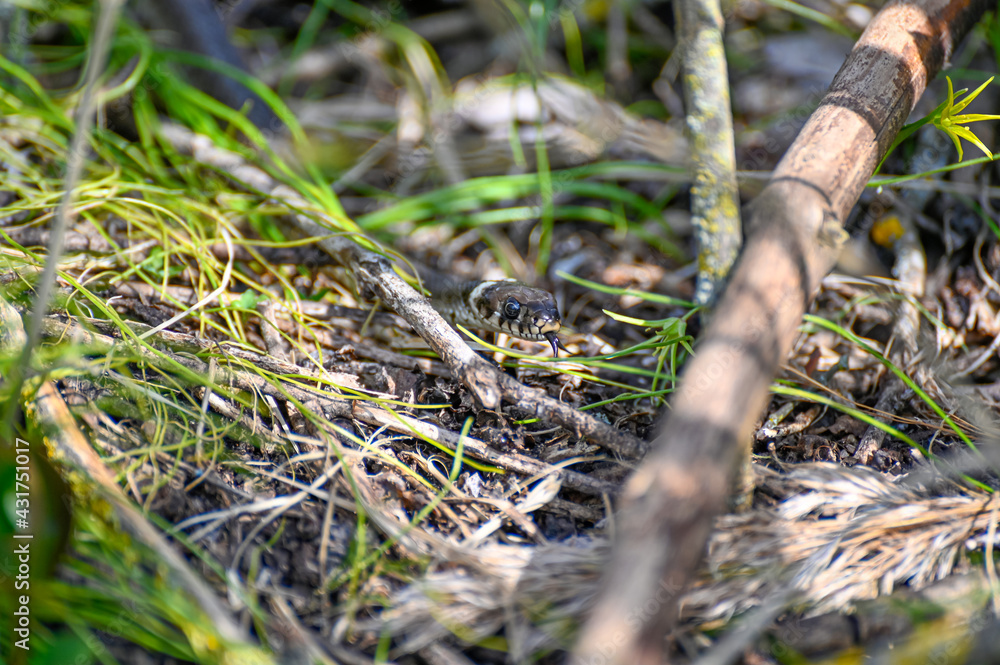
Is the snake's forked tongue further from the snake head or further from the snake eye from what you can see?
the snake eye

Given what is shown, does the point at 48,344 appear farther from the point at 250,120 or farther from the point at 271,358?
the point at 250,120

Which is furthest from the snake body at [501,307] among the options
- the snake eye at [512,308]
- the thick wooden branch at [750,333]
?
the thick wooden branch at [750,333]

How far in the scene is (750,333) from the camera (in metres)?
1.52

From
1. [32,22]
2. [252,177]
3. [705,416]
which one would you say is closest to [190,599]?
[705,416]

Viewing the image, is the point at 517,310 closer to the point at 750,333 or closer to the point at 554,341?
the point at 554,341

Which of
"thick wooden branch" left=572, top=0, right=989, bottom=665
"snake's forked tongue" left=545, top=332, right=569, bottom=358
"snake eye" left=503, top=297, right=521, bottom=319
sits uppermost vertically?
"thick wooden branch" left=572, top=0, right=989, bottom=665

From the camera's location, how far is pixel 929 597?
5.43 feet

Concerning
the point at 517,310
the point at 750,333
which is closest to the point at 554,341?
the point at 517,310

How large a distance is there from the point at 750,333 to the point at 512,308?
1443 mm

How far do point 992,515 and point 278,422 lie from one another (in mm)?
2434

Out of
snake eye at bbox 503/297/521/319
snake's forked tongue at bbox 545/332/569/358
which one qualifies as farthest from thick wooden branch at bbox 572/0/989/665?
snake eye at bbox 503/297/521/319

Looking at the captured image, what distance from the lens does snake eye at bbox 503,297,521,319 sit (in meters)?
2.83

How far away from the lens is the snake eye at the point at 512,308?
9.28 ft

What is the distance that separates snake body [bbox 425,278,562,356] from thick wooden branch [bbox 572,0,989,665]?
114 centimetres
